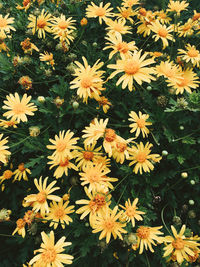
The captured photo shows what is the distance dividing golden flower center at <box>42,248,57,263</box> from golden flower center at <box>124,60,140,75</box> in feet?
5.62

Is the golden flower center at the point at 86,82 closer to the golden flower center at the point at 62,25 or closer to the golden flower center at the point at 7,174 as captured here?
the golden flower center at the point at 62,25

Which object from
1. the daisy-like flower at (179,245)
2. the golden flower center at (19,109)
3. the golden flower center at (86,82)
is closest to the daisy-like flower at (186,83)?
the golden flower center at (86,82)

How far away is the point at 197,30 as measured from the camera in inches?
122

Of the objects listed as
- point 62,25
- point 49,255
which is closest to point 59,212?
point 49,255

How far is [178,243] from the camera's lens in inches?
83.7

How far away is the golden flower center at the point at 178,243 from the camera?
2119 mm

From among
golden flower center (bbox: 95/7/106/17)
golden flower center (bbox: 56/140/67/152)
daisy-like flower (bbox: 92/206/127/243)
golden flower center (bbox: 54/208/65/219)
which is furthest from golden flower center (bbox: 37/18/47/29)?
daisy-like flower (bbox: 92/206/127/243)

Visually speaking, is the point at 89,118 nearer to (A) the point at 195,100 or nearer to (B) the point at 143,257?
(A) the point at 195,100

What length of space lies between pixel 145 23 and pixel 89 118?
1.38 m

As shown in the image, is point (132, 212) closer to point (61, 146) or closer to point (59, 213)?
point (59, 213)

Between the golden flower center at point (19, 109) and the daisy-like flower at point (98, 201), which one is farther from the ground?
the golden flower center at point (19, 109)

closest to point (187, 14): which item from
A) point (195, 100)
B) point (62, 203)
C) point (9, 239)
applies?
point (195, 100)

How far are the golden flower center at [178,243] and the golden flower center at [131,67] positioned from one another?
5.20 ft

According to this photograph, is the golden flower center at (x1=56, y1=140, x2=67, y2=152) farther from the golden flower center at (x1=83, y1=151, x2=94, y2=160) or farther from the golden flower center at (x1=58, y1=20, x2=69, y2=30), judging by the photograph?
the golden flower center at (x1=58, y1=20, x2=69, y2=30)
